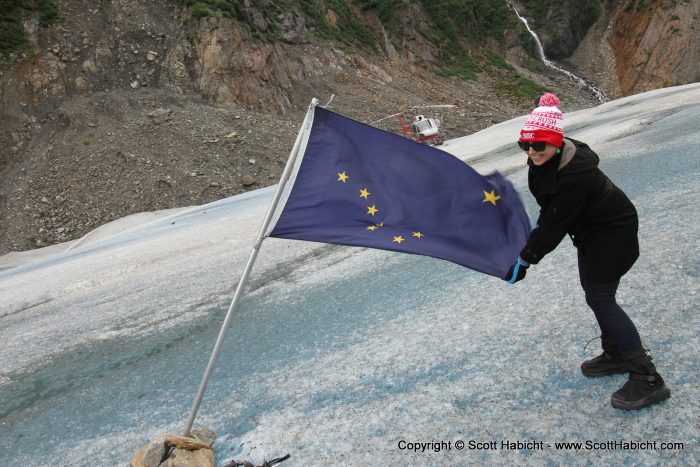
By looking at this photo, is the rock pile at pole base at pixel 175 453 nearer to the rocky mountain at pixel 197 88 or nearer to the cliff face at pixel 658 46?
the rocky mountain at pixel 197 88

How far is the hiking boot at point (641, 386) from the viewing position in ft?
9.46

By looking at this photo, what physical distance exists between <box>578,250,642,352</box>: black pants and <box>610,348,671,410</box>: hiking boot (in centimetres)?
6

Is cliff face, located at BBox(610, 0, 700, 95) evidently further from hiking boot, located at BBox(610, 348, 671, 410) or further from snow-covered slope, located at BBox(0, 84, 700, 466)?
hiking boot, located at BBox(610, 348, 671, 410)

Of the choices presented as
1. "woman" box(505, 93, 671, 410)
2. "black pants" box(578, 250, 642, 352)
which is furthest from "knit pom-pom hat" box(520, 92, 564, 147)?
"black pants" box(578, 250, 642, 352)

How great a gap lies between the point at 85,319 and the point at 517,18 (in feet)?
185

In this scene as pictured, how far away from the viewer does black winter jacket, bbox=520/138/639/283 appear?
9.29 feet

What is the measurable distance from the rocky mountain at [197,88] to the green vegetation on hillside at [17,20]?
0.07 metres

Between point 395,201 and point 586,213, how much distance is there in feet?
4.48

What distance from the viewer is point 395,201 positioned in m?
3.81

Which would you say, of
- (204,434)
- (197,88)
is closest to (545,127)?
(204,434)

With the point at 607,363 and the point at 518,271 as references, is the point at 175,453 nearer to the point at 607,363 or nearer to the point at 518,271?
the point at 518,271

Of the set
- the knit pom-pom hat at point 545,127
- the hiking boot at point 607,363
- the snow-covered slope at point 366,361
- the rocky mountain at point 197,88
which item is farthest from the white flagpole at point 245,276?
the rocky mountain at point 197,88

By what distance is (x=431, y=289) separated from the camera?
5.38 metres

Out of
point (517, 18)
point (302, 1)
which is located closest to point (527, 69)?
point (517, 18)
